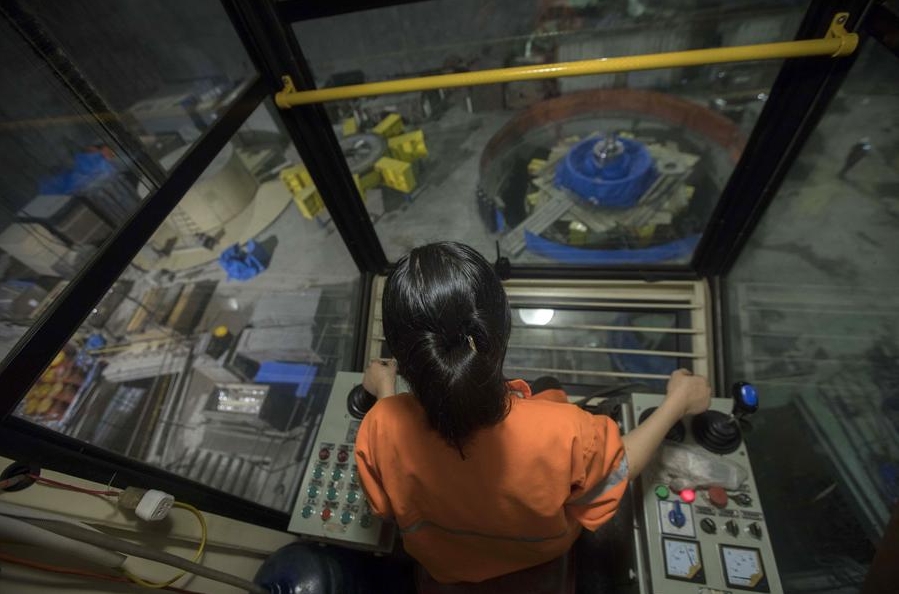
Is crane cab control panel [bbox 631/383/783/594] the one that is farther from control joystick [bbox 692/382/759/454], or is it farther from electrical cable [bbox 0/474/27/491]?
electrical cable [bbox 0/474/27/491]

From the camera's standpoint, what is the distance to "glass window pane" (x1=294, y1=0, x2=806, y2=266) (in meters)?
1.79

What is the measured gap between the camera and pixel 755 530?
110cm

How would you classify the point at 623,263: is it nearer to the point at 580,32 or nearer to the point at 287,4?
the point at 580,32

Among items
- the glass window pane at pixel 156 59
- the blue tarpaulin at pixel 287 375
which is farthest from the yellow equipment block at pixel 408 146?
the blue tarpaulin at pixel 287 375

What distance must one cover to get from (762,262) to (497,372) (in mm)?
1535

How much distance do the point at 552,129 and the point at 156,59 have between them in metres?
2.04

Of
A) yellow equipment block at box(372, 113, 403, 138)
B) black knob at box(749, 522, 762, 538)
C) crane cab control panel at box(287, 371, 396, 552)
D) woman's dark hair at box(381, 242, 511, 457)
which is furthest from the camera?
yellow equipment block at box(372, 113, 403, 138)

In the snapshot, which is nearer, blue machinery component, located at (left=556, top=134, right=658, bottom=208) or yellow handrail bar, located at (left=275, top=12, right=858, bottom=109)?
yellow handrail bar, located at (left=275, top=12, right=858, bottom=109)

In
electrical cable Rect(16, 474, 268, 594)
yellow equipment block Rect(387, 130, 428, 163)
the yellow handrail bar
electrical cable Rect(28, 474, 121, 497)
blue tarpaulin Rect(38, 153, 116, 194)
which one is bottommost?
electrical cable Rect(16, 474, 268, 594)

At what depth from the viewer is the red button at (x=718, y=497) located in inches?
44.6

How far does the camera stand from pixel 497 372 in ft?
2.17

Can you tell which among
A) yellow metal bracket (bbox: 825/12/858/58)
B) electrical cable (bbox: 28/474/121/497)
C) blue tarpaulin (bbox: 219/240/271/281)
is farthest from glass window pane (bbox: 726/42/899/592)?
blue tarpaulin (bbox: 219/240/271/281)

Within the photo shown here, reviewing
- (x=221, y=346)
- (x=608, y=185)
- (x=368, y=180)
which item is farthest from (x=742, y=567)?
(x=221, y=346)

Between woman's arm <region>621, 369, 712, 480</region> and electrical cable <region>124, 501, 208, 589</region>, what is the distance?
3.66 feet
